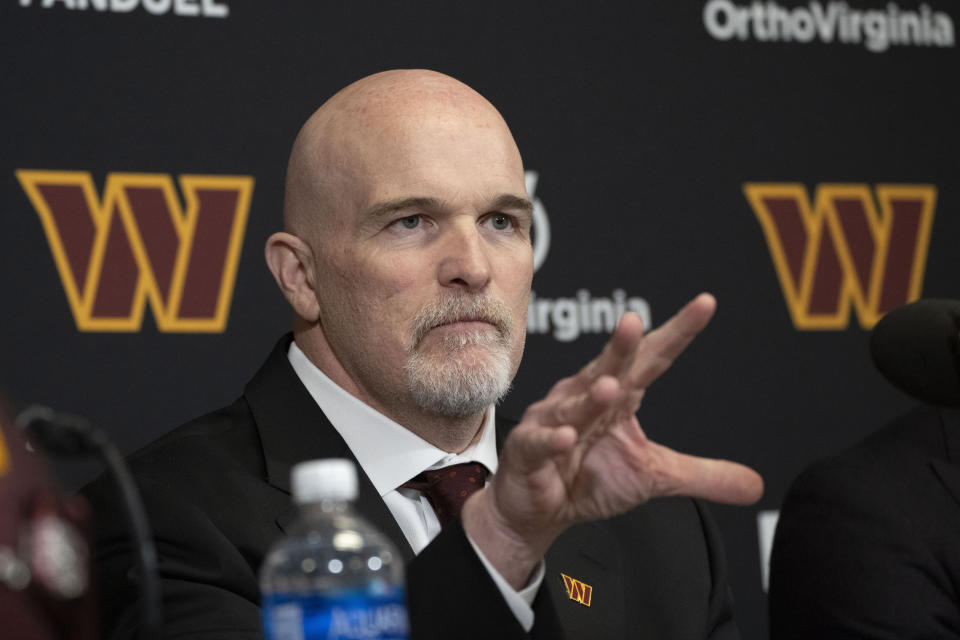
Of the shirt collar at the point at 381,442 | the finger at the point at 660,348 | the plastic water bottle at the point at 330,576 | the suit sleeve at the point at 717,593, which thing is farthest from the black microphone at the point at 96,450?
the suit sleeve at the point at 717,593

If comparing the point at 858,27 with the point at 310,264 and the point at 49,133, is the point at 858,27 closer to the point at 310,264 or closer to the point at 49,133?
the point at 310,264

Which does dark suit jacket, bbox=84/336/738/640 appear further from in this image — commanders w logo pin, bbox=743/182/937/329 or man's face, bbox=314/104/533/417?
commanders w logo pin, bbox=743/182/937/329

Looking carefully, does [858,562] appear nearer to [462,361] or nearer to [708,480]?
[462,361]

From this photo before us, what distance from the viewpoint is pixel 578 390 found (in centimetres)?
141

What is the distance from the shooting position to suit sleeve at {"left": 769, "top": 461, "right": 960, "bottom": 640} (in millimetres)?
2100

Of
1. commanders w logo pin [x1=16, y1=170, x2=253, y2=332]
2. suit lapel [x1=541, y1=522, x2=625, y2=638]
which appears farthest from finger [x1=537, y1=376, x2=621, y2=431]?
commanders w logo pin [x1=16, y1=170, x2=253, y2=332]

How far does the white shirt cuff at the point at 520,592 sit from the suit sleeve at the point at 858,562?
796 millimetres

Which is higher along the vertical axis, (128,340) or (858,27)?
(858,27)

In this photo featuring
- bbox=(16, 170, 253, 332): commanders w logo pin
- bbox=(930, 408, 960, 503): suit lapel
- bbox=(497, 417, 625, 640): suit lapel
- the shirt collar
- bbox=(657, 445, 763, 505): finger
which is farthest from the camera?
bbox=(16, 170, 253, 332): commanders w logo pin

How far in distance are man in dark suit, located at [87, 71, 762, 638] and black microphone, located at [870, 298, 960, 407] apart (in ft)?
1.78

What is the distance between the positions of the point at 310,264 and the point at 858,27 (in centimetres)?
165

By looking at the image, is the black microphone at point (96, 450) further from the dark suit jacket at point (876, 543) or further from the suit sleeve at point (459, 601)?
the dark suit jacket at point (876, 543)

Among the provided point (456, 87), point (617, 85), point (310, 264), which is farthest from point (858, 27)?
point (310, 264)

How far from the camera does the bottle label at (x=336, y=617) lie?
1.07 m
